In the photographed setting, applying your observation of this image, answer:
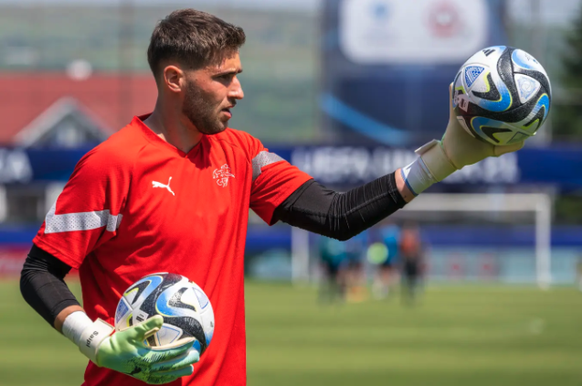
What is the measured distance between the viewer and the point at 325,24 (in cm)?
3550

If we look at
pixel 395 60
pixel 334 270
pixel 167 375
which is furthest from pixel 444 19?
pixel 167 375

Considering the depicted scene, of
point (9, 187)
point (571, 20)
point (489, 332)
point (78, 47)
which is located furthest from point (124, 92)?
point (489, 332)

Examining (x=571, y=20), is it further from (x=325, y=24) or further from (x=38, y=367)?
(x=38, y=367)

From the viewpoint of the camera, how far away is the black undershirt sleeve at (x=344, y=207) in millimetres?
4137

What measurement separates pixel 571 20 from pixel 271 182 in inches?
1525

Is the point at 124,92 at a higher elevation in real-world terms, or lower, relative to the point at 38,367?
higher

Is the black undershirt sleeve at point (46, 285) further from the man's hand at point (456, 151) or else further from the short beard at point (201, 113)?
the man's hand at point (456, 151)

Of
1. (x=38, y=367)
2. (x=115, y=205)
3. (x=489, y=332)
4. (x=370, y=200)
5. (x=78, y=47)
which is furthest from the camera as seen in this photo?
(x=78, y=47)

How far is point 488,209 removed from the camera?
35156 mm

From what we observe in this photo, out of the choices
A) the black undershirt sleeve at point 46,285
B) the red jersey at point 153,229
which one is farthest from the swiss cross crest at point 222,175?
the black undershirt sleeve at point 46,285

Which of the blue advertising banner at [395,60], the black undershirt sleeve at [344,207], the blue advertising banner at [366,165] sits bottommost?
the black undershirt sleeve at [344,207]

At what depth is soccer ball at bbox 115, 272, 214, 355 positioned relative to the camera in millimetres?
3633

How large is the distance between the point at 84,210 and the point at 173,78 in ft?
2.24

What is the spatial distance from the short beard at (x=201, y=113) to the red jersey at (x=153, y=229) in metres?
0.14
